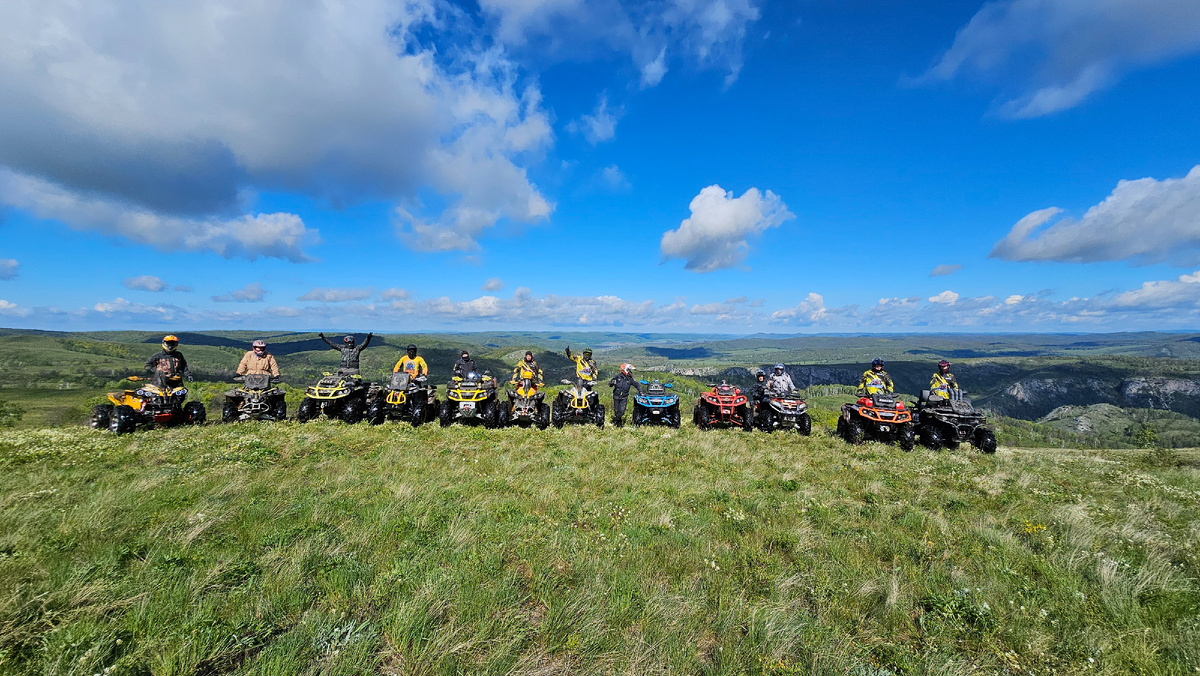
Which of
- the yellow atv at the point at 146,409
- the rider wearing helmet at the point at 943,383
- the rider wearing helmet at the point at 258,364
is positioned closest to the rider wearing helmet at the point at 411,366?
the rider wearing helmet at the point at 258,364

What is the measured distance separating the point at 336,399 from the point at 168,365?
452cm

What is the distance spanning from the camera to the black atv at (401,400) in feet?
48.8

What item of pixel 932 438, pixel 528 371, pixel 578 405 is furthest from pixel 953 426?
pixel 528 371

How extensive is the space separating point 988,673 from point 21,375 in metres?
148

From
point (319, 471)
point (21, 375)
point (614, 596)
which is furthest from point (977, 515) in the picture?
point (21, 375)

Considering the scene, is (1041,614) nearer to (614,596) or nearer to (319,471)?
(614,596)

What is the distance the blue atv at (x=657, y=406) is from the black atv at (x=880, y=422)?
233 inches

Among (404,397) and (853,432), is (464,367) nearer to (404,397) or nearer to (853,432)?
(404,397)

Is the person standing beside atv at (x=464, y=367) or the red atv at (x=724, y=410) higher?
the person standing beside atv at (x=464, y=367)

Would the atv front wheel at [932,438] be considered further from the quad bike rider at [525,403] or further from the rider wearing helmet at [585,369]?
the quad bike rider at [525,403]

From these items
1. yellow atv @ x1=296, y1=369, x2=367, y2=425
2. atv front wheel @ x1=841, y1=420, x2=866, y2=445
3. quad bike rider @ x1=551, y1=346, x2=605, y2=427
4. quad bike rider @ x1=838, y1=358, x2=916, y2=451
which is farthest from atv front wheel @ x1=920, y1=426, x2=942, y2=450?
yellow atv @ x1=296, y1=369, x2=367, y2=425

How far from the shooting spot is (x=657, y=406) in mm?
16047

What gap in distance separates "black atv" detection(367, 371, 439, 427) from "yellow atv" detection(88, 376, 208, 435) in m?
4.84

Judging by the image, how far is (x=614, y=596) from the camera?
13.5ft
